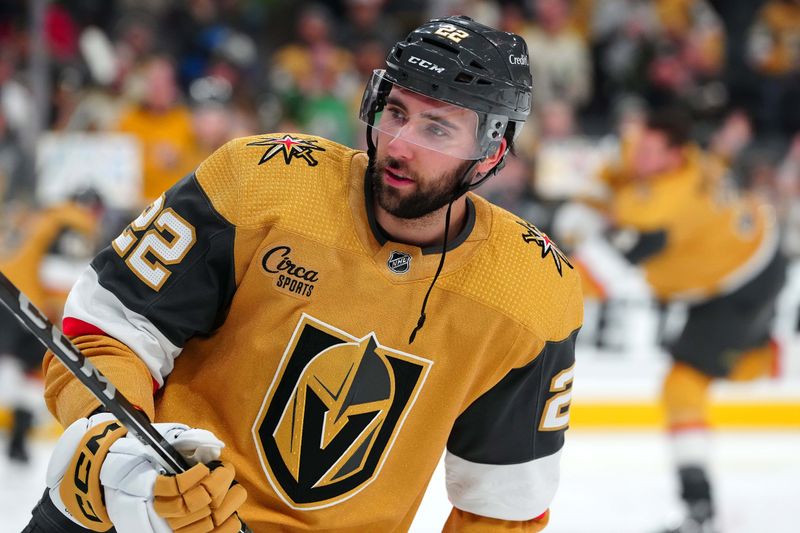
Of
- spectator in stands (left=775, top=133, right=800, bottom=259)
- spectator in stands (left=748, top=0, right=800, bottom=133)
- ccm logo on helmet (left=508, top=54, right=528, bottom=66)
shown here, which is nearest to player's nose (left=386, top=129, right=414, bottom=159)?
ccm logo on helmet (left=508, top=54, right=528, bottom=66)

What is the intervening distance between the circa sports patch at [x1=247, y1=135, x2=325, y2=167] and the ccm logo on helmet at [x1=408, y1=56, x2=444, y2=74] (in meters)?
0.20

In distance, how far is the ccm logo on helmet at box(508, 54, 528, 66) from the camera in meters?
1.75

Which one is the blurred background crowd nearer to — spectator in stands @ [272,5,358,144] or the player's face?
spectator in stands @ [272,5,358,144]

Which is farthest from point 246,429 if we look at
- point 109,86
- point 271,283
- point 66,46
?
point 66,46

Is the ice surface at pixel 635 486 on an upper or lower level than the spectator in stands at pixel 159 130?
lower

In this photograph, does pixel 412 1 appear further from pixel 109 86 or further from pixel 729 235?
pixel 729 235

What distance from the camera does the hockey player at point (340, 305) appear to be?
1651 mm

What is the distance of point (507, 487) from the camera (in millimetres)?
1807

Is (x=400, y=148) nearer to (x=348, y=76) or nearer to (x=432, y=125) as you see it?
(x=432, y=125)

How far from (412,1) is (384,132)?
5.80 metres

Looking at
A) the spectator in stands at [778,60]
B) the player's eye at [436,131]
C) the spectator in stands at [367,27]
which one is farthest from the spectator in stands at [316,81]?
the player's eye at [436,131]

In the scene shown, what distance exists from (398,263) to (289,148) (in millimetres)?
244

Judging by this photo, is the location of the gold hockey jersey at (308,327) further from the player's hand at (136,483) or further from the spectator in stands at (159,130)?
the spectator in stands at (159,130)

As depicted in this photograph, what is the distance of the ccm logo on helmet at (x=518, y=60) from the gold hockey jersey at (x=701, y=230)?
251cm
